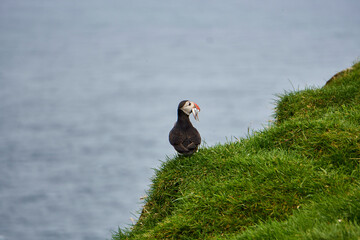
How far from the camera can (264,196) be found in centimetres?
503

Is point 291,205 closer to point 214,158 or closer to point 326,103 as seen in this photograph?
point 214,158

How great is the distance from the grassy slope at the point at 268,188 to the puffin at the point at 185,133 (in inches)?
8.7

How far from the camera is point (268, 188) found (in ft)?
16.7

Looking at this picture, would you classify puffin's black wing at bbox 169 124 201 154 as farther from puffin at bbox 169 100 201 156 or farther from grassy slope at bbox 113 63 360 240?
grassy slope at bbox 113 63 360 240

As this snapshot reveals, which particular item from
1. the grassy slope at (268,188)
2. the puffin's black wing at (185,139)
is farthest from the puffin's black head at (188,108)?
the grassy slope at (268,188)

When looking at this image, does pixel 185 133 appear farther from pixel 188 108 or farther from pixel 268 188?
pixel 268 188

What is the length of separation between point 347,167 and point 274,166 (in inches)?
34.9

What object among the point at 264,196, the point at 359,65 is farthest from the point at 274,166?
the point at 359,65

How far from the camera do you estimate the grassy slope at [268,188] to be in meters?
4.20

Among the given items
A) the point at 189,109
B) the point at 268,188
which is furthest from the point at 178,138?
the point at 268,188

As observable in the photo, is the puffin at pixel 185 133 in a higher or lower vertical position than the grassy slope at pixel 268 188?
higher

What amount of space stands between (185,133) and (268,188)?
1.55 meters

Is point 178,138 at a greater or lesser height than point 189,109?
lesser

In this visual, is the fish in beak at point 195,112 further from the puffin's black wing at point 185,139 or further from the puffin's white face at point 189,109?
the puffin's black wing at point 185,139
